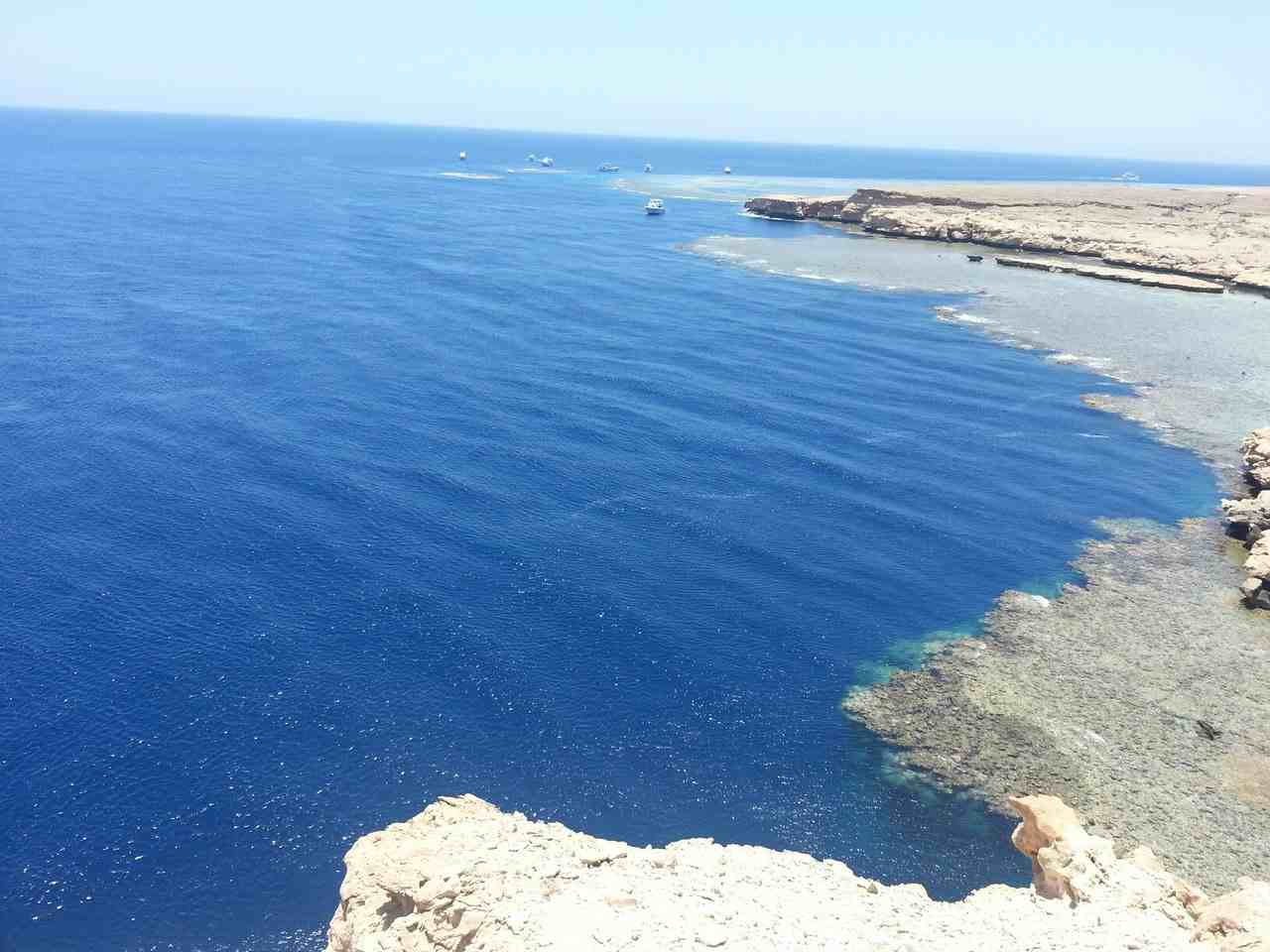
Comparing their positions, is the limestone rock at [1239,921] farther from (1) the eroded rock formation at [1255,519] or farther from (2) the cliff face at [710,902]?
(1) the eroded rock formation at [1255,519]

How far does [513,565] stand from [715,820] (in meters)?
22.7

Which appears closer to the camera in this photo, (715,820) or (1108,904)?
(1108,904)

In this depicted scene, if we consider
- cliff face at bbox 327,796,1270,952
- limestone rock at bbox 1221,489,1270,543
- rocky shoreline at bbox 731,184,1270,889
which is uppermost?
limestone rock at bbox 1221,489,1270,543

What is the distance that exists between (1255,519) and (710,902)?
2255 inches

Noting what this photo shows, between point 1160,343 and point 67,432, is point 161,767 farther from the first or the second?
point 1160,343

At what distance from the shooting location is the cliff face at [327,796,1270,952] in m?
25.6

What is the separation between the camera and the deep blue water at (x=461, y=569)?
130 ft

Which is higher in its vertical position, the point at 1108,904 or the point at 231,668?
the point at 1108,904

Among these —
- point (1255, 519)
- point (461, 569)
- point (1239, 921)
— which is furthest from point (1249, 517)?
point (461, 569)

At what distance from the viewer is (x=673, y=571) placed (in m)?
58.8

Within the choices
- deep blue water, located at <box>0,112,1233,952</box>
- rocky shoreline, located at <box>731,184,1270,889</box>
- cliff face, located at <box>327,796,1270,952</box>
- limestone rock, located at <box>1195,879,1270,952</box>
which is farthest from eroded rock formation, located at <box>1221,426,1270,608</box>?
limestone rock, located at <box>1195,879,1270,952</box>

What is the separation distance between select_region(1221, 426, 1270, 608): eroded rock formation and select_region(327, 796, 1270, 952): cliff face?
34075 millimetres

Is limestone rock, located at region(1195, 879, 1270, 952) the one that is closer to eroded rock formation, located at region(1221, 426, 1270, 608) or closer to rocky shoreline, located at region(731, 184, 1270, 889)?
rocky shoreline, located at region(731, 184, 1270, 889)

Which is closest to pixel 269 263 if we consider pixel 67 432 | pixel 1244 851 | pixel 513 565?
pixel 67 432
